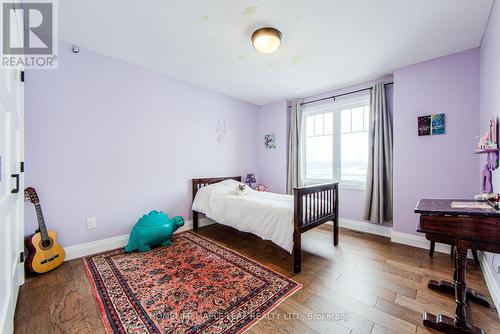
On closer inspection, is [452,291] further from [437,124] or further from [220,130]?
[220,130]

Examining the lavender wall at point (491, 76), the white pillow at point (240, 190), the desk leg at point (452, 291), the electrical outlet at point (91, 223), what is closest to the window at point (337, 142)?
the lavender wall at point (491, 76)

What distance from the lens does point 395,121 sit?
296 centimetres

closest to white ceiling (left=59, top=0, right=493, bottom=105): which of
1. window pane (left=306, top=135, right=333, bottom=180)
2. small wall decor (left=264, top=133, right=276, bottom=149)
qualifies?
window pane (left=306, top=135, right=333, bottom=180)

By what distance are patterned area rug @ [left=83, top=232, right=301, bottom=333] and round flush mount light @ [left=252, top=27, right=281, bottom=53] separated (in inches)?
91.5

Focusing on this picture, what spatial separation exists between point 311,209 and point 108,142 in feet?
8.67

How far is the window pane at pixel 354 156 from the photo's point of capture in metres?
3.44

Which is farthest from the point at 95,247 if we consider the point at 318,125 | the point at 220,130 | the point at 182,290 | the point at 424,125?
the point at 424,125

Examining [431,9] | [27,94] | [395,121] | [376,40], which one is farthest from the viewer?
[395,121]

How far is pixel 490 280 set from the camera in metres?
1.80

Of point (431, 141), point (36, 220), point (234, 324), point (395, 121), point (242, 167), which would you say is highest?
point (395, 121)

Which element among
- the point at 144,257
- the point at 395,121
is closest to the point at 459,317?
the point at 395,121

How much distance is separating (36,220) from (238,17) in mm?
2856

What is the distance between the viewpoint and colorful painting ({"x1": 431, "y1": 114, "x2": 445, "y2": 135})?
2590 millimetres

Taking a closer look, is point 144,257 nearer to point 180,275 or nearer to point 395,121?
point 180,275
